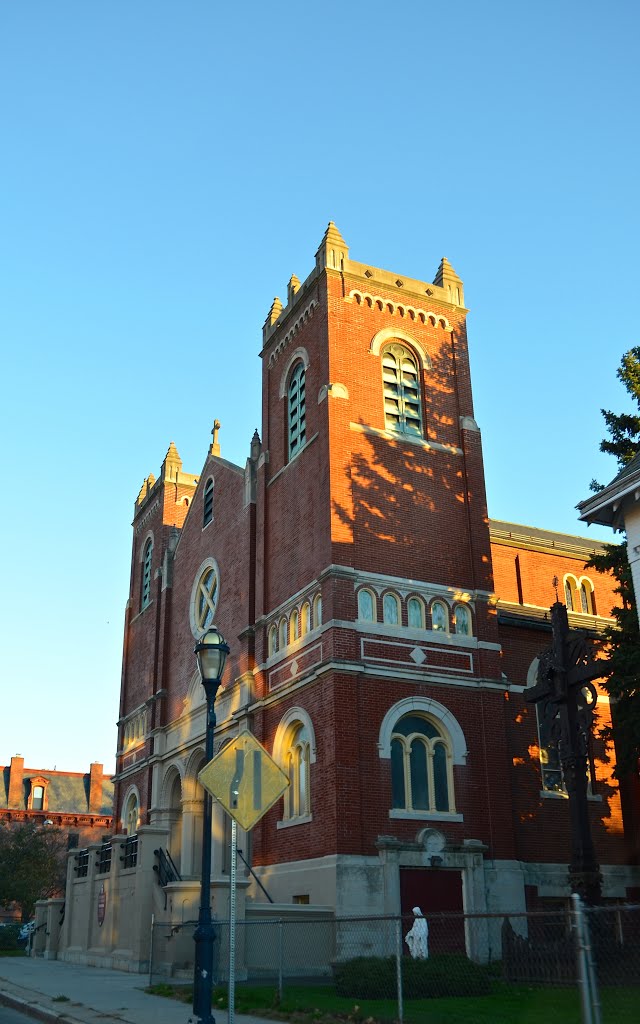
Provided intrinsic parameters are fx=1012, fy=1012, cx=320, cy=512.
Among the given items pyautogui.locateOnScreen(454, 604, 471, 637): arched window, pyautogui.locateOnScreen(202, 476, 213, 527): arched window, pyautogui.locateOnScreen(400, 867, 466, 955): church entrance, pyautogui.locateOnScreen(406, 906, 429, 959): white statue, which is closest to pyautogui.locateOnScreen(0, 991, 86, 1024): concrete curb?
pyautogui.locateOnScreen(406, 906, 429, 959): white statue

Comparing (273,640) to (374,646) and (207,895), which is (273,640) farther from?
(207,895)

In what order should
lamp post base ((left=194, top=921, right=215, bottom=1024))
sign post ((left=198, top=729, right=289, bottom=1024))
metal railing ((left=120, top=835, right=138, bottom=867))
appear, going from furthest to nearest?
metal railing ((left=120, top=835, right=138, bottom=867)) < lamp post base ((left=194, top=921, right=215, bottom=1024)) < sign post ((left=198, top=729, right=289, bottom=1024))

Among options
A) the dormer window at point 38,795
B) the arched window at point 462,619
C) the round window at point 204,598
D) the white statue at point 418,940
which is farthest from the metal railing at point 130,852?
the dormer window at point 38,795

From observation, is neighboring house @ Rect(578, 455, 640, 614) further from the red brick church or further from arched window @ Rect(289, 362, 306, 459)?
arched window @ Rect(289, 362, 306, 459)

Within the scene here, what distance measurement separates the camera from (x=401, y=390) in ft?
93.5

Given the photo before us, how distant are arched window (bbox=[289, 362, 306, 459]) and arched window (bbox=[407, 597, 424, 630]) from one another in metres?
5.81

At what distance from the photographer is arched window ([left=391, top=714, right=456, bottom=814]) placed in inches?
938

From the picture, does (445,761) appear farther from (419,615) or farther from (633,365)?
(633,365)

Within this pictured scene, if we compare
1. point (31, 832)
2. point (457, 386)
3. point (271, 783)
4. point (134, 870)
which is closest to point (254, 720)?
point (134, 870)

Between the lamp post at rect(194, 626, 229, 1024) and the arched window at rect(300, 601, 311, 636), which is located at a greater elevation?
the arched window at rect(300, 601, 311, 636)

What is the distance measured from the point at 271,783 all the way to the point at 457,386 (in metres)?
20.4

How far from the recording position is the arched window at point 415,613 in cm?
2550

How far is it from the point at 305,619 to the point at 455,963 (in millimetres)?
10922

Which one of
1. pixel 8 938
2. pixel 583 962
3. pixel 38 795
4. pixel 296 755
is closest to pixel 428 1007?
pixel 583 962
